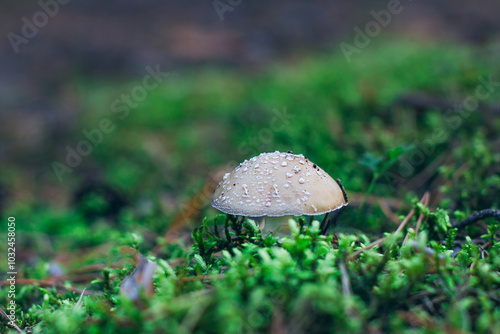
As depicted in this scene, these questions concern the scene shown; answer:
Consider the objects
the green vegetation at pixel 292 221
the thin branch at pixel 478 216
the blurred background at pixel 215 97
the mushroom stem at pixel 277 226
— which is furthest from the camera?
the blurred background at pixel 215 97

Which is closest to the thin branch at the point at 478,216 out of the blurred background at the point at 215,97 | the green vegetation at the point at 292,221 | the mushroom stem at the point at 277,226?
the green vegetation at the point at 292,221

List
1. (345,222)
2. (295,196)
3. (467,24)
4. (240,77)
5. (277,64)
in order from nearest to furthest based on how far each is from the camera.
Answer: (295,196) < (345,222) < (240,77) < (277,64) < (467,24)

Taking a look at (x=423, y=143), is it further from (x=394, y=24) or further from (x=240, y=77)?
(x=394, y=24)

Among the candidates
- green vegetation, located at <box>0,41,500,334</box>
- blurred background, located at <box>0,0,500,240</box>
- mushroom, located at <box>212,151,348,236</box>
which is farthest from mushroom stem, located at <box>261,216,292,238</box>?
blurred background, located at <box>0,0,500,240</box>

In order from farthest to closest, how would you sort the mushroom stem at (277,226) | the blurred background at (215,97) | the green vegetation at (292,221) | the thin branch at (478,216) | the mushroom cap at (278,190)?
the blurred background at (215,97)
the mushroom stem at (277,226)
the thin branch at (478,216)
the mushroom cap at (278,190)
the green vegetation at (292,221)

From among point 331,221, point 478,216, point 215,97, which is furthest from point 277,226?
point 215,97

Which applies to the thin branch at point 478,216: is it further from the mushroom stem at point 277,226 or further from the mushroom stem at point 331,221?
the mushroom stem at point 277,226

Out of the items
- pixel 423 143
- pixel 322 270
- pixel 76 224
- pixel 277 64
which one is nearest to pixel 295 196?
pixel 322 270
